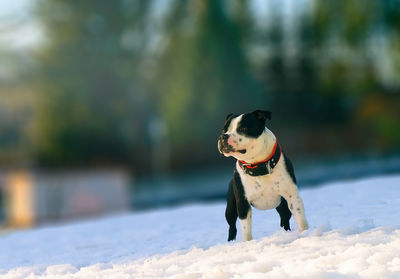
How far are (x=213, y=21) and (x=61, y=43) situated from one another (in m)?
9.24

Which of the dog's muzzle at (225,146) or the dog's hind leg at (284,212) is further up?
the dog's muzzle at (225,146)

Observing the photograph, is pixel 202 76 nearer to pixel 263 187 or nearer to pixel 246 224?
pixel 246 224

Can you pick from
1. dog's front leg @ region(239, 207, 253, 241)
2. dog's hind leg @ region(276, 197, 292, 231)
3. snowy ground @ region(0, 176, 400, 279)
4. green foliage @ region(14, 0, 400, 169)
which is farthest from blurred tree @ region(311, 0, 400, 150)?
dog's front leg @ region(239, 207, 253, 241)

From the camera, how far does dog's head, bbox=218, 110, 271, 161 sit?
4.59 meters

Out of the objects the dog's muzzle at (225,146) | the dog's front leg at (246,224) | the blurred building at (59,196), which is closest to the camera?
the dog's muzzle at (225,146)

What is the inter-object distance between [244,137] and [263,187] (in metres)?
0.54

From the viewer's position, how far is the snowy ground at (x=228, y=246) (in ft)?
14.2

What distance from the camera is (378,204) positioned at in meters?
6.96

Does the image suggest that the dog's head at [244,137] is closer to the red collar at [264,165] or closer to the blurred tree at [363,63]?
the red collar at [264,165]

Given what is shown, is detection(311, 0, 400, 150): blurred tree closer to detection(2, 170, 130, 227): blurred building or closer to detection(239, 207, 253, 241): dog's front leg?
detection(2, 170, 130, 227): blurred building

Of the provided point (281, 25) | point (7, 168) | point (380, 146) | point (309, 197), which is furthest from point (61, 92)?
point (309, 197)

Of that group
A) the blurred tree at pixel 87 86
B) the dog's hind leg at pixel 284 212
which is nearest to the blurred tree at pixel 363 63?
the blurred tree at pixel 87 86

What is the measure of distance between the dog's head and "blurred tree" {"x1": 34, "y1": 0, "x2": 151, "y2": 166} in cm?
2652

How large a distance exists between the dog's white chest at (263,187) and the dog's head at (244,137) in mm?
261
